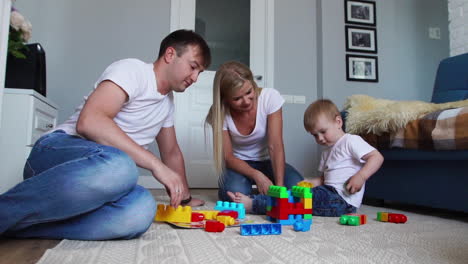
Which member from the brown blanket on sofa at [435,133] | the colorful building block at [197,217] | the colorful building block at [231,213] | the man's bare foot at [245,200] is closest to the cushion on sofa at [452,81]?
the brown blanket on sofa at [435,133]

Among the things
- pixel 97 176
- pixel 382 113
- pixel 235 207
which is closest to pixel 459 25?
pixel 382 113

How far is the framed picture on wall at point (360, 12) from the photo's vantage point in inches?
124

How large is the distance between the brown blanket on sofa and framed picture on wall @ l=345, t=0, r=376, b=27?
1.89 meters

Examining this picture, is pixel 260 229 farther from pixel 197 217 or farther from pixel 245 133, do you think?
pixel 245 133

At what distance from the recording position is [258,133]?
1.63 m

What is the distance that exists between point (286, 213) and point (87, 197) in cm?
64

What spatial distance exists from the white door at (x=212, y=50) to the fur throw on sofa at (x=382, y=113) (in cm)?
127

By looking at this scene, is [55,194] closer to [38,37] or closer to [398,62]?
[38,37]

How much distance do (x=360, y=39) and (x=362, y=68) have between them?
0.87ft

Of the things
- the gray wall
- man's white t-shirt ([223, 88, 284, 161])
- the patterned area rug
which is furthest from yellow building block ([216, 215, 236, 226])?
the gray wall

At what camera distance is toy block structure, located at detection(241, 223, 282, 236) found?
0.96 metres

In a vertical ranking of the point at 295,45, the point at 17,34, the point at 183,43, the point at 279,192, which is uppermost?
the point at 295,45

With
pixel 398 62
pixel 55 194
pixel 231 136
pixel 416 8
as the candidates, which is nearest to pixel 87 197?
pixel 55 194

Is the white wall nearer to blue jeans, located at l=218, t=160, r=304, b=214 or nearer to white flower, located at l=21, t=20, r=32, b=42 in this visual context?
blue jeans, located at l=218, t=160, r=304, b=214
